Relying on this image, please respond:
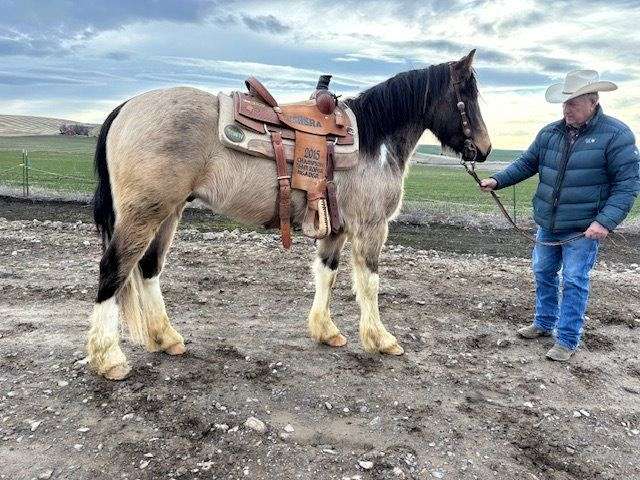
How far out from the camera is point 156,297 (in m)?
4.29

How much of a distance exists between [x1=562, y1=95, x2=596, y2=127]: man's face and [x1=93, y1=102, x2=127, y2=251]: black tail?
3802 millimetres

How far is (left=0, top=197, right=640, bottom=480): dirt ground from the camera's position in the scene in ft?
9.82

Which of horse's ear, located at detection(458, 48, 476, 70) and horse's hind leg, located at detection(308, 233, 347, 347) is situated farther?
horse's hind leg, located at detection(308, 233, 347, 347)

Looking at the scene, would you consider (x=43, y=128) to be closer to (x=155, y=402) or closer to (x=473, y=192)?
(x=473, y=192)

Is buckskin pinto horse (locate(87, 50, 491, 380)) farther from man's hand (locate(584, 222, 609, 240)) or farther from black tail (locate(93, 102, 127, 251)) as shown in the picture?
man's hand (locate(584, 222, 609, 240))

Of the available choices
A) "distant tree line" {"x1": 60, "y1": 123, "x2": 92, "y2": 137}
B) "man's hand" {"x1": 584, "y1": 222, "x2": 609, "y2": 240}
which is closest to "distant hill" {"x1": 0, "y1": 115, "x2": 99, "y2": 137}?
"distant tree line" {"x1": 60, "y1": 123, "x2": 92, "y2": 137}

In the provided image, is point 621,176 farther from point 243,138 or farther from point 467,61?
point 243,138

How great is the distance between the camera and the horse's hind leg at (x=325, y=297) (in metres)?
4.66

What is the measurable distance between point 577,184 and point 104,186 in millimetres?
4062

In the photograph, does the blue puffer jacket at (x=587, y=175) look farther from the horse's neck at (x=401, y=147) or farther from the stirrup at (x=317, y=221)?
the stirrup at (x=317, y=221)

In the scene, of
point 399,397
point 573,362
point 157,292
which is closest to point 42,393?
point 157,292

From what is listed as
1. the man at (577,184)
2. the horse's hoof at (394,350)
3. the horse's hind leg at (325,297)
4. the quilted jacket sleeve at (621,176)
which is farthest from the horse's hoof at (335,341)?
the quilted jacket sleeve at (621,176)

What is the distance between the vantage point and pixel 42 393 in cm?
359

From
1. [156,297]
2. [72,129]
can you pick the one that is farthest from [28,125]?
[156,297]
